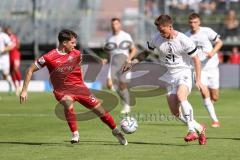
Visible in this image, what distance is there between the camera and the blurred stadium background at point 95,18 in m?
32.1

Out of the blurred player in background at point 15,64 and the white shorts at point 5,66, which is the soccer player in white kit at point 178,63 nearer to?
the blurred player in background at point 15,64

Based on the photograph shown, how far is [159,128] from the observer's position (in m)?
15.1

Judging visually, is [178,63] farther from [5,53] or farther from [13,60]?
[13,60]

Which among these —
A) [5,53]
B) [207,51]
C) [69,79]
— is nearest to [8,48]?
[5,53]

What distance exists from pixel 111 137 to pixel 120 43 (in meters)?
7.29

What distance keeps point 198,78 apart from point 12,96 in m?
14.0

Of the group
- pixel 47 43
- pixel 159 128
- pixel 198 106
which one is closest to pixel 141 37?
pixel 47 43

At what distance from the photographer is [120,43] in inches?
802

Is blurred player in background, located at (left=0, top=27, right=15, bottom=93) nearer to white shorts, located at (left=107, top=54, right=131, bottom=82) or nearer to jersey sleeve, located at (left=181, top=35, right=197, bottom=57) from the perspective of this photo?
white shorts, located at (left=107, top=54, right=131, bottom=82)

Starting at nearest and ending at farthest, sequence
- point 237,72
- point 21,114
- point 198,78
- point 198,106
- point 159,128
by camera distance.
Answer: point 198,78 < point 159,128 < point 21,114 < point 198,106 < point 237,72

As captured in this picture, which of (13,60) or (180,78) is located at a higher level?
(180,78)

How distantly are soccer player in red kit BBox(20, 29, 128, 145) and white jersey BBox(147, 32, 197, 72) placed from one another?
1.39 m

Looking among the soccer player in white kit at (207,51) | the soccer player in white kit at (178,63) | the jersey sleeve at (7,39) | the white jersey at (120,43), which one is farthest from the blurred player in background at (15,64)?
the soccer player in white kit at (178,63)

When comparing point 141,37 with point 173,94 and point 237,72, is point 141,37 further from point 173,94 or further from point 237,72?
point 173,94
